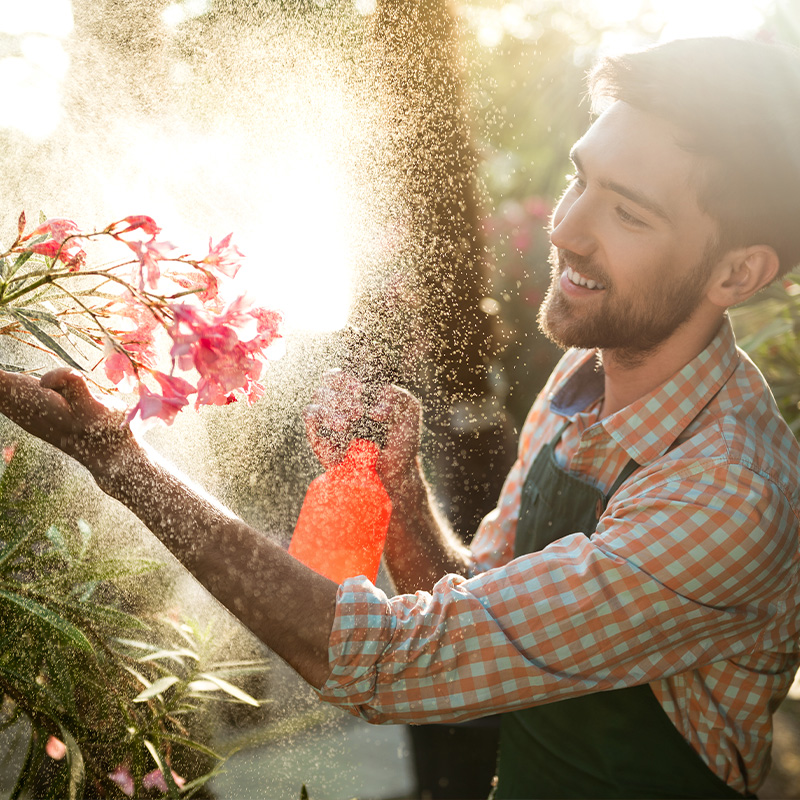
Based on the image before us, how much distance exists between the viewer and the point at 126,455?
0.64 meters

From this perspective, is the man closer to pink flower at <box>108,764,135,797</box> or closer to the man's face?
the man's face

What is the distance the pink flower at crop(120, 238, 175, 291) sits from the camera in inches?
23.3

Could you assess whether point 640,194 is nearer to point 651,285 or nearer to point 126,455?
point 651,285

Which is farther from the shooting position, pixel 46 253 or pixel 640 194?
pixel 640 194

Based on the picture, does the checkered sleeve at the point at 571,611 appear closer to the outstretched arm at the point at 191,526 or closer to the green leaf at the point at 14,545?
the outstretched arm at the point at 191,526

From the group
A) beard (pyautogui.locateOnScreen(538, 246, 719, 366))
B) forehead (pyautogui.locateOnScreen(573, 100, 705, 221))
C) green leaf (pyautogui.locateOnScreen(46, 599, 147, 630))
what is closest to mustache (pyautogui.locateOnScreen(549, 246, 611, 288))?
beard (pyautogui.locateOnScreen(538, 246, 719, 366))

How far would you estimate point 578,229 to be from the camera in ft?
2.97

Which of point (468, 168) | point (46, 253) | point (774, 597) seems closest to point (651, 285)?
→ point (774, 597)

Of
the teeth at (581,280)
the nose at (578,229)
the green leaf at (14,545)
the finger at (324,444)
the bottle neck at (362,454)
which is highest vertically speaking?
the nose at (578,229)

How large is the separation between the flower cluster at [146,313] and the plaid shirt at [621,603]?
264mm

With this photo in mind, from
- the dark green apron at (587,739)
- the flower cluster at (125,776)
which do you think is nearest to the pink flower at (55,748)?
the flower cluster at (125,776)

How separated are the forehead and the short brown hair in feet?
0.03

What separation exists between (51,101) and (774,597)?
107 centimetres

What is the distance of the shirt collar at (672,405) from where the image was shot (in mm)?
903
